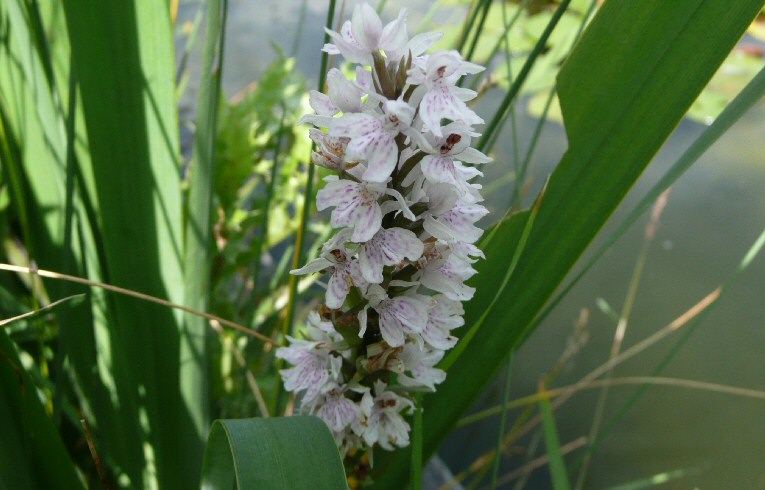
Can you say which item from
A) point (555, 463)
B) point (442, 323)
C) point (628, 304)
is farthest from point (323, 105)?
point (628, 304)

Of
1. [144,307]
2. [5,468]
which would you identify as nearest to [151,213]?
[144,307]

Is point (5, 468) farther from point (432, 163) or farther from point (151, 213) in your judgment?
point (432, 163)

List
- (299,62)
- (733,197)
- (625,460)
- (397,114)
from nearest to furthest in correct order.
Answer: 1. (397,114)
2. (625,460)
3. (733,197)
4. (299,62)

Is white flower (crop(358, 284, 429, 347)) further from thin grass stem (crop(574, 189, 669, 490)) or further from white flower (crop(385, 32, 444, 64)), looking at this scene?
thin grass stem (crop(574, 189, 669, 490))

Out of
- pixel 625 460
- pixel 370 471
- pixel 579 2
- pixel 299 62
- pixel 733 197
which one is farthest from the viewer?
pixel 579 2

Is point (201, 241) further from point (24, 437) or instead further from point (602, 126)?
point (602, 126)

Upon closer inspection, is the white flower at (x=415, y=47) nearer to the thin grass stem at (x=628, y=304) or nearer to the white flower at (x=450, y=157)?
the white flower at (x=450, y=157)
